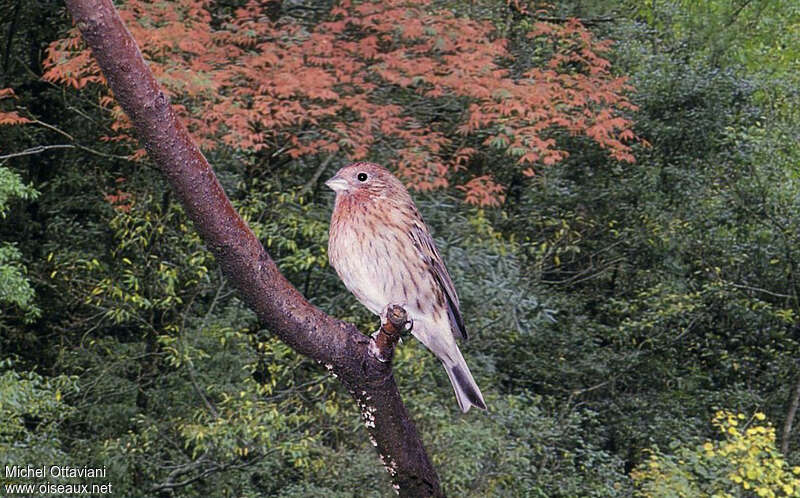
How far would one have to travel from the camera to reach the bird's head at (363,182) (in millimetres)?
1601

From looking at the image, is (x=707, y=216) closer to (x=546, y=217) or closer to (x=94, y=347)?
(x=546, y=217)

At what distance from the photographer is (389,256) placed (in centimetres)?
163

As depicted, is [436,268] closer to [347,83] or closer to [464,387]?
[464,387]

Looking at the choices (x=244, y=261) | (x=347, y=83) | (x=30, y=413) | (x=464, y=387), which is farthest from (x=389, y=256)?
(x=347, y=83)

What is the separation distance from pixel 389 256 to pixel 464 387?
0.28 m

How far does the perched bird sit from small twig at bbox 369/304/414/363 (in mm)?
234

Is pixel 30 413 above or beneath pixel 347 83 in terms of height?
beneath

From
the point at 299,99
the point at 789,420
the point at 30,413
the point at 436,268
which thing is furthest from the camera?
the point at 789,420

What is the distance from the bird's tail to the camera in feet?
5.32

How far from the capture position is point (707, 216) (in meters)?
6.28

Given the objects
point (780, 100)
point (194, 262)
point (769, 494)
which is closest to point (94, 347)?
point (194, 262)

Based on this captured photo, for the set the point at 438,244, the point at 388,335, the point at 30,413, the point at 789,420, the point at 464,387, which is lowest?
the point at 789,420

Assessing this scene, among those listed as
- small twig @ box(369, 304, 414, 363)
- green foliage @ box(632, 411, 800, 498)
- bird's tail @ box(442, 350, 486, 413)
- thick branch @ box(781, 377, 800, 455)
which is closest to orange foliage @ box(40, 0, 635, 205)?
green foliage @ box(632, 411, 800, 498)

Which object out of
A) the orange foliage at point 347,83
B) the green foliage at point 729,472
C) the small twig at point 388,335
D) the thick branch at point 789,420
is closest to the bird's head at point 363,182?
the small twig at point 388,335
